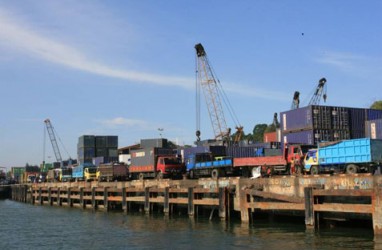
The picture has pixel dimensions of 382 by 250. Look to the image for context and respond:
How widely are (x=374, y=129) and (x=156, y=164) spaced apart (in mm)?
24481

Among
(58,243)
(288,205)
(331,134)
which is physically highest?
(331,134)

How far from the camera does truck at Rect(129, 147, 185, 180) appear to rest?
53.7 metres

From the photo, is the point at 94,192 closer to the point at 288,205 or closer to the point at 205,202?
the point at 205,202

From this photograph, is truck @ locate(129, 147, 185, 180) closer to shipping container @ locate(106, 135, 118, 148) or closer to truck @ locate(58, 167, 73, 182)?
truck @ locate(58, 167, 73, 182)

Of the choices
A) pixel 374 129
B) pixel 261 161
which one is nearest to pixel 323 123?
pixel 374 129

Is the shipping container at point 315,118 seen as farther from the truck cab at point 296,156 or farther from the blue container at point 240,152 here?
the truck cab at point 296,156

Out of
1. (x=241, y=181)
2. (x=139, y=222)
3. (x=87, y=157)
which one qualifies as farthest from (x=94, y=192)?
(x=87, y=157)

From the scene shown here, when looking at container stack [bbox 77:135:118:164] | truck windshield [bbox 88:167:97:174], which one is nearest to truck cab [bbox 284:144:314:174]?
truck windshield [bbox 88:167:97:174]

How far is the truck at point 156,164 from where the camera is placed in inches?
2115

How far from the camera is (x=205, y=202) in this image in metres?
34.9

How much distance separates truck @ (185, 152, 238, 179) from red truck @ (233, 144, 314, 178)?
8.45ft

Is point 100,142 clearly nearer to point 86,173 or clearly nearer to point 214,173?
point 86,173

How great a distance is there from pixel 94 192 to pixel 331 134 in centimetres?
2748

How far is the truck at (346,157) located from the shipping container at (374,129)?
12.8 m
